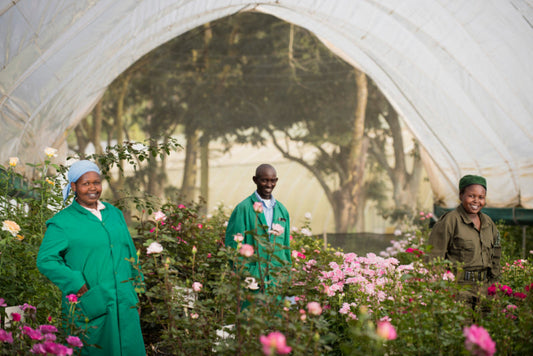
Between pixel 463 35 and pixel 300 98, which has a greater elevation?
pixel 300 98

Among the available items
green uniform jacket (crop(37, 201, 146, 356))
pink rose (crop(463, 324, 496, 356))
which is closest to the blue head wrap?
green uniform jacket (crop(37, 201, 146, 356))

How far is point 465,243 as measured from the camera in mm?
3271

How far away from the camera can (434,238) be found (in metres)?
3.30

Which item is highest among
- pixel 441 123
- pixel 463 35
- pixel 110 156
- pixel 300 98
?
→ pixel 300 98

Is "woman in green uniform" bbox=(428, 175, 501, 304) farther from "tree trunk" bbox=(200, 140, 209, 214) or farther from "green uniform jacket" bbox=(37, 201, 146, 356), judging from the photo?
"tree trunk" bbox=(200, 140, 209, 214)

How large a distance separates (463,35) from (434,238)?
2882mm

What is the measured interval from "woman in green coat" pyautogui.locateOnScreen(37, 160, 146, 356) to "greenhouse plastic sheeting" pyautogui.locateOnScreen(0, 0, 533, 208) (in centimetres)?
200

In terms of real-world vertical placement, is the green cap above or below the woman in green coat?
above

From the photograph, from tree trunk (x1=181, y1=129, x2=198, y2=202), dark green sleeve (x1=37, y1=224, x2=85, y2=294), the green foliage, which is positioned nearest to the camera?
dark green sleeve (x1=37, y1=224, x2=85, y2=294)

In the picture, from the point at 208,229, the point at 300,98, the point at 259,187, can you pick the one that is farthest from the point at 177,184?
the point at 259,187

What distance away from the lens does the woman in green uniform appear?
3258mm

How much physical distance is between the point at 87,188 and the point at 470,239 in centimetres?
230

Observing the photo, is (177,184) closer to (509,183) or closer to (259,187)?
(509,183)

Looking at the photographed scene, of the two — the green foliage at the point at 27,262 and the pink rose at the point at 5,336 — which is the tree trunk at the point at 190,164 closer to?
the green foliage at the point at 27,262
